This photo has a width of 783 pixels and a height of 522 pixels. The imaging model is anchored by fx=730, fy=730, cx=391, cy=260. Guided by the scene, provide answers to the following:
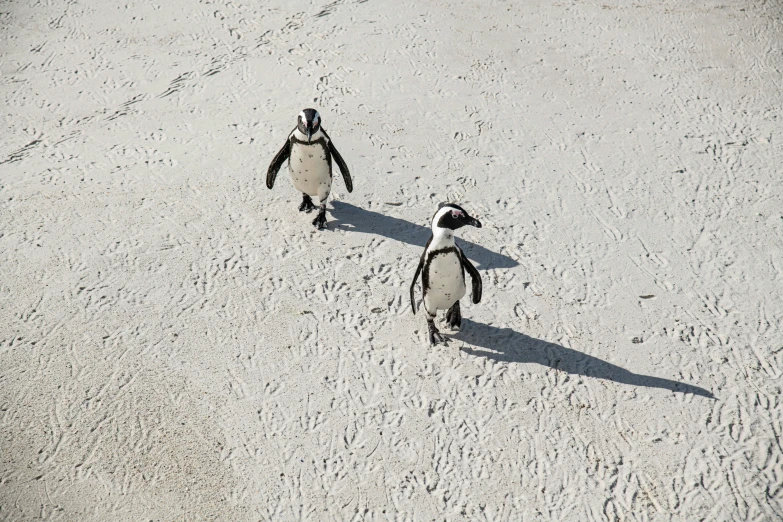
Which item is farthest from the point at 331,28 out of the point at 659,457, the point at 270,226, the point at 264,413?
the point at 659,457

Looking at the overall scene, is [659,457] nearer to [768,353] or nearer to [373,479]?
[768,353]

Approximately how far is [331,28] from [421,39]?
951 mm

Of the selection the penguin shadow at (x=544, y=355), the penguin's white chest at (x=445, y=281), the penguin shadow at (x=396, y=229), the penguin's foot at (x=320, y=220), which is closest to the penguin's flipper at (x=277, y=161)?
the penguin's foot at (x=320, y=220)

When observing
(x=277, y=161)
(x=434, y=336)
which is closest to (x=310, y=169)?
(x=277, y=161)

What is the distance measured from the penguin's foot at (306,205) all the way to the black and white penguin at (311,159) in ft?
0.44

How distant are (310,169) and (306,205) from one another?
1.44ft

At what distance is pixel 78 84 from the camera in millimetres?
6891

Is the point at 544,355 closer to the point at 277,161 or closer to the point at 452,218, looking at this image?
the point at 452,218

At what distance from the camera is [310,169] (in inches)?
202

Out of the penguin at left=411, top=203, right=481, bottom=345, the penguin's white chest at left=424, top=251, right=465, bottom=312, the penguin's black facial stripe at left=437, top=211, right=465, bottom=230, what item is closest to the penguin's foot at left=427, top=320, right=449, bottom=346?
the penguin at left=411, top=203, right=481, bottom=345

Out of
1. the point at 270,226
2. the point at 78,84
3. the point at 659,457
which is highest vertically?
the point at 78,84

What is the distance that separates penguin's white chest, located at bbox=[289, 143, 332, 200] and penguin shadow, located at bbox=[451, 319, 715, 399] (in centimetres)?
145

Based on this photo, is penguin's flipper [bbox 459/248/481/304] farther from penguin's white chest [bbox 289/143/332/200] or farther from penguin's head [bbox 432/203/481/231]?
penguin's white chest [bbox 289/143/332/200]

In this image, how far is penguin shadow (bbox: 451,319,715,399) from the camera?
418 cm
